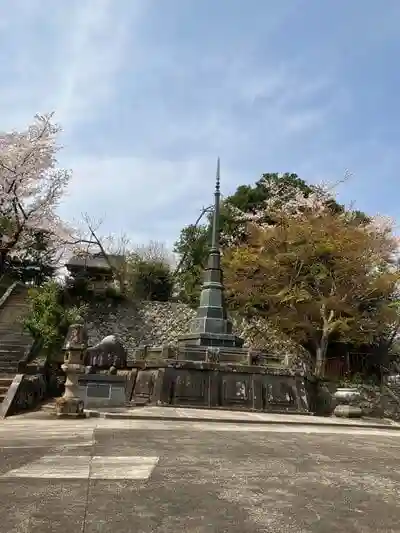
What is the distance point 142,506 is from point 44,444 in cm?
320

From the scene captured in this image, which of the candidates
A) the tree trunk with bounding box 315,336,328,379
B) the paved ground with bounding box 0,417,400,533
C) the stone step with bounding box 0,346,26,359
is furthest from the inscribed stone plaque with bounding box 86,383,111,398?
the tree trunk with bounding box 315,336,328,379

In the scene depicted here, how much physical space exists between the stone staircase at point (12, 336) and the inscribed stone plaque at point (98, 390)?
2.12 m

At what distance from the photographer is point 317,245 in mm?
23297

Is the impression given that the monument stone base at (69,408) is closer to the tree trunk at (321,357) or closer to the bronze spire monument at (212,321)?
the bronze spire monument at (212,321)

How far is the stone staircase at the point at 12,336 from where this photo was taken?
568 inches

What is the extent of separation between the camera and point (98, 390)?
1172cm

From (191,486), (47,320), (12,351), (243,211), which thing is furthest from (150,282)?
(191,486)

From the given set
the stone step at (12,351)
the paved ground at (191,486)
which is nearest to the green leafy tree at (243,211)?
the stone step at (12,351)

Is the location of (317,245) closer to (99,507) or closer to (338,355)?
(338,355)

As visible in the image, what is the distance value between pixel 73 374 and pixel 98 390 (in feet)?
4.82

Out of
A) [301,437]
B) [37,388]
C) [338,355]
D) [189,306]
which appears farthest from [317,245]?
[301,437]

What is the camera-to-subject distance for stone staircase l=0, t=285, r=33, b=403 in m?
14.4

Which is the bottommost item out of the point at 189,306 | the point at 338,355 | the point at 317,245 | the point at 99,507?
the point at 99,507

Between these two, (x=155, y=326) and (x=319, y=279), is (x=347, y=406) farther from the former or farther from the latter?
(x=155, y=326)
